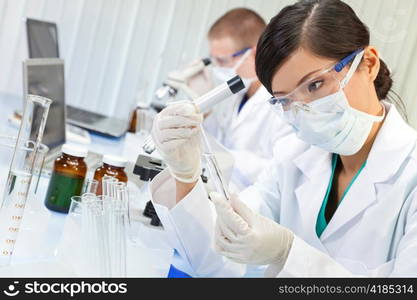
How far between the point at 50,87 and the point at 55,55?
0.89 metres

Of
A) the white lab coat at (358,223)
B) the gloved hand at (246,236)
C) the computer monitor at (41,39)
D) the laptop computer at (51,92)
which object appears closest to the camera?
the gloved hand at (246,236)

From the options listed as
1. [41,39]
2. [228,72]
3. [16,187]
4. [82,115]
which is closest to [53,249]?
[16,187]

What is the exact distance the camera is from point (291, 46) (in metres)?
1.44

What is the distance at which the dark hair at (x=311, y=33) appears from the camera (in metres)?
1.45

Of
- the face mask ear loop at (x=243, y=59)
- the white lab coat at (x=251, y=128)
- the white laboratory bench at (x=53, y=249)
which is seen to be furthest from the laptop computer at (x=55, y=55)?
the white laboratory bench at (x=53, y=249)

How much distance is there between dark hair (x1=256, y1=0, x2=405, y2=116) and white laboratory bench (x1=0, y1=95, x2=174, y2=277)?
54 centimetres

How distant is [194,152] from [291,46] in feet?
1.21

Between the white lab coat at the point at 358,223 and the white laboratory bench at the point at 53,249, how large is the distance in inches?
3.0

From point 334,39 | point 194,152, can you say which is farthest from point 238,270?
point 334,39

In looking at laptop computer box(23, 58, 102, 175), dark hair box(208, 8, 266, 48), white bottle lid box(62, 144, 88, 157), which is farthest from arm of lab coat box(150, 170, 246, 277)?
dark hair box(208, 8, 266, 48)

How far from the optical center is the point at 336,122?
150 cm

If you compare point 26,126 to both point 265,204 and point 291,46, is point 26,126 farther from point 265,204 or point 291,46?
point 265,204

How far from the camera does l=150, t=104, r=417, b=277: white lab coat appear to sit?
135 cm

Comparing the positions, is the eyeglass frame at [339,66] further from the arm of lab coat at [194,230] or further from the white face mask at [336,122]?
the arm of lab coat at [194,230]
